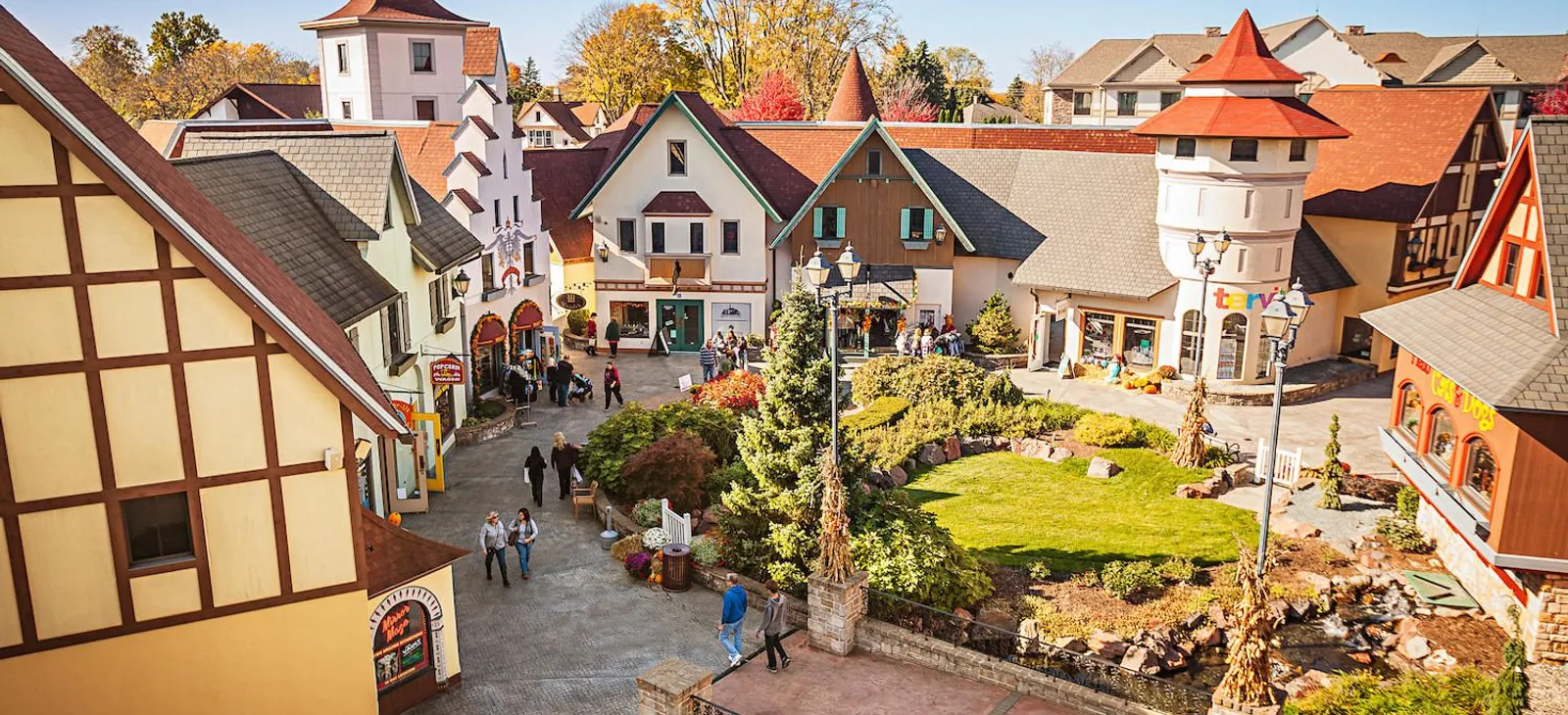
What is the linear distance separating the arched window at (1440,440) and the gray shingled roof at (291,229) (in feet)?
67.4

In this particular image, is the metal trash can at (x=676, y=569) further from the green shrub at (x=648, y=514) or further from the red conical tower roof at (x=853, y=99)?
the red conical tower roof at (x=853, y=99)

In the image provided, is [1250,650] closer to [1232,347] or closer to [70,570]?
[70,570]

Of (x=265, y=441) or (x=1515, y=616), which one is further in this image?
(x=1515, y=616)

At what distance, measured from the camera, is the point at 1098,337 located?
38.1 m

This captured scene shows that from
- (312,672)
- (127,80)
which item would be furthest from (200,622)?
(127,80)

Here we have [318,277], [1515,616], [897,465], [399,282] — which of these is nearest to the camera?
[1515,616]

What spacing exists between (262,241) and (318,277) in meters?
1.24

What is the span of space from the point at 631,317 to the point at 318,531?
27.5m

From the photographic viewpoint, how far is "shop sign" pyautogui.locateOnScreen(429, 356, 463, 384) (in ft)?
85.7

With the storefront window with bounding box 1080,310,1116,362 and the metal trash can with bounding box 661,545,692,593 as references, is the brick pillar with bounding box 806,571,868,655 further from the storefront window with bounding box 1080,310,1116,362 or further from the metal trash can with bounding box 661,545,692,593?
the storefront window with bounding box 1080,310,1116,362

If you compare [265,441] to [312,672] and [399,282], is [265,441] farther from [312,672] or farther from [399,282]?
[399,282]

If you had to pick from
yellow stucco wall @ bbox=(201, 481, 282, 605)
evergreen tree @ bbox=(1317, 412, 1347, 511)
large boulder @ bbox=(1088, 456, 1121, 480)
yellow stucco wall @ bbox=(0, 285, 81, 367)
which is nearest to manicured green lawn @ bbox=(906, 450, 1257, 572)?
large boulder @ bbox=(1088, 456, 1121, 480)

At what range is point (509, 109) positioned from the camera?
3491cm

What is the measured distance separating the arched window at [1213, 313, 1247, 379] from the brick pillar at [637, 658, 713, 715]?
25747 mm
